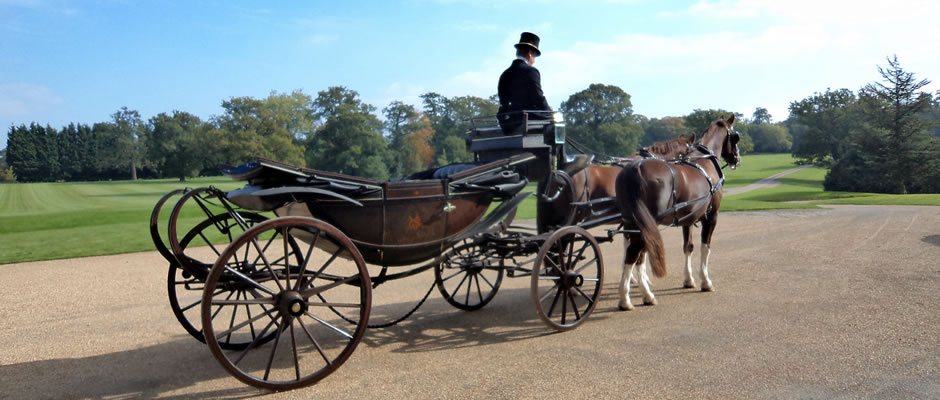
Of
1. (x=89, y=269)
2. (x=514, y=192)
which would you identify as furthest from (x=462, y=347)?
(x=89, y=269)

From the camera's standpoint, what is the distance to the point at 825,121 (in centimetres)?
4631

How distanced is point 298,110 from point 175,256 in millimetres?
51201

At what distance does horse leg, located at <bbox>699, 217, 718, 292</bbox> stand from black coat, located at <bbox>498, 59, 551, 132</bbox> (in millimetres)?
2939

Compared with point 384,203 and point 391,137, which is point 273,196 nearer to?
point 384,203

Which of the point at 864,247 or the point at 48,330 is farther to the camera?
the point at 864,247

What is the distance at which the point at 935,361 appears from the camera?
4.20m

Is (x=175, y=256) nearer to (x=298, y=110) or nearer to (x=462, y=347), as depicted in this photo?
(x=462, y=347)

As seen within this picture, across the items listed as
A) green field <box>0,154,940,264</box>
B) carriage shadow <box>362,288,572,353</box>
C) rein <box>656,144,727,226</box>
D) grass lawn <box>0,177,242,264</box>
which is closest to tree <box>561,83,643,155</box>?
green field <box>0,154,940,264</box>

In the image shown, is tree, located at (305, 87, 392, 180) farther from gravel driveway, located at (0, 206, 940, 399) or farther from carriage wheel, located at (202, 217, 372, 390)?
carriage wheel, located at (202, 217, 372, 390)

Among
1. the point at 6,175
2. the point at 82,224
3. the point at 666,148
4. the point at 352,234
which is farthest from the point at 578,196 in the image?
the point at 6,175

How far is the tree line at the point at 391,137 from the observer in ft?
111

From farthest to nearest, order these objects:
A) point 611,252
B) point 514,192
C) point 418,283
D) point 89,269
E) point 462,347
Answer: point 611,252, point 89,269, point 418,283, point 514,192, point 462,347

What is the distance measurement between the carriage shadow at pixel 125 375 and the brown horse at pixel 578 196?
3.67m

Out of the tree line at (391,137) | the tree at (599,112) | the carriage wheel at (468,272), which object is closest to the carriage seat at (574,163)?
the carriage wheel at (468,272)
